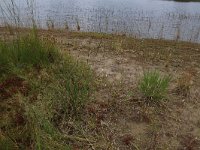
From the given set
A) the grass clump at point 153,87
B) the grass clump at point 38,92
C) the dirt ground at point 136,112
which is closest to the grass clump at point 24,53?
the grass clump at point 38,92

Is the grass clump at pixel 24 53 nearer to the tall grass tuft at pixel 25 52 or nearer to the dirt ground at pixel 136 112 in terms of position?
the tall grass tuft at pixel 25 52

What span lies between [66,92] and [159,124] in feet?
4.16

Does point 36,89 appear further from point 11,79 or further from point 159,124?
point 159,124

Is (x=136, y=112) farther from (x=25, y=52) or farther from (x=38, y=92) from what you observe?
(x=25, y=52)

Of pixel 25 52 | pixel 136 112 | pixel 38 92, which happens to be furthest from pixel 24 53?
pixel 136 112

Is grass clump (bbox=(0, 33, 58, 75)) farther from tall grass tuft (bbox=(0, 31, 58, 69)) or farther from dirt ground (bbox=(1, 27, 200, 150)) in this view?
dirt ground (bbox=(1, 27, 200, 150))

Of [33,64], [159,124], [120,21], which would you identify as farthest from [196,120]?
[120,21]

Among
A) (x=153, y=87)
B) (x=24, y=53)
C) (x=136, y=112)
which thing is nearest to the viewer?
(x=136, y=112)

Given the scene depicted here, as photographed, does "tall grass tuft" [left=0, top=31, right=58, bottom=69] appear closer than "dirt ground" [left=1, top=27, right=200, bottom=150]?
No

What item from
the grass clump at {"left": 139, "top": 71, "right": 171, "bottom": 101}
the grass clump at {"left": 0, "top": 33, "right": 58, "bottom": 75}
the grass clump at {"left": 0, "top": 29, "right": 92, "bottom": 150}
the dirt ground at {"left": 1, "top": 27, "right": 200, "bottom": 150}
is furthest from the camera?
the grass clump at {"left": 0, "top": 33, "right": 58, "bottom": 75}

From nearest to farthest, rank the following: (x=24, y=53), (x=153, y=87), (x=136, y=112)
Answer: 1. (x=136, y=112)
2. (x=153, y=87)
3. (x=24, y=53)

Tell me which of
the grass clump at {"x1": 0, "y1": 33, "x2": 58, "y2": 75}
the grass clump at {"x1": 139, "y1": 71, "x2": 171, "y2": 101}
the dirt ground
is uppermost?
the grass clump at {"x1": 0, "y1": 33, "x2": 58, "y2": 75}

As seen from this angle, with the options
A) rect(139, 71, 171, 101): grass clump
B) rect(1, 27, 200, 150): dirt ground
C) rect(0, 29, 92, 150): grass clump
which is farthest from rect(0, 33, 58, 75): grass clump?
rect(139, 71, 171, 101): grass clump

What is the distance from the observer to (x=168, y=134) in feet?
14.9
